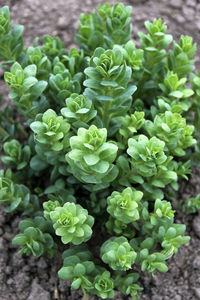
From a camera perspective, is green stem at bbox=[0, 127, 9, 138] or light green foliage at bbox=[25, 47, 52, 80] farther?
green stem at bbox=[0, 127, 9, 138]

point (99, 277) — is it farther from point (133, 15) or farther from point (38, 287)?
point (133, 15)

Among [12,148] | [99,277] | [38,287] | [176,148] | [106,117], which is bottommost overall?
[38,287]

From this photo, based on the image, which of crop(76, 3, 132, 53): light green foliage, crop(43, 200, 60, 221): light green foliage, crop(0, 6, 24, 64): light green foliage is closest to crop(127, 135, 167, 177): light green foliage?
crop(43, 200, 60, 221): light green foliage

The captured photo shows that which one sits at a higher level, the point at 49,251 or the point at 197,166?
the point at 197,166

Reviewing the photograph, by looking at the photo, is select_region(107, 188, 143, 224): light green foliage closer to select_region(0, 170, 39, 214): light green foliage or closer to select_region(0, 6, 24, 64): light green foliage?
select_region(0, 170, 39, 214): light green foliage

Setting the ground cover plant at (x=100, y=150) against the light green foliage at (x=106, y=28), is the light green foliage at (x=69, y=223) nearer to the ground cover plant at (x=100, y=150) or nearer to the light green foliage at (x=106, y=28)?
the ground cover plant at (x=100, y=150)

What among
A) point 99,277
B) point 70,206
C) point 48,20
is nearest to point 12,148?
point 70,206

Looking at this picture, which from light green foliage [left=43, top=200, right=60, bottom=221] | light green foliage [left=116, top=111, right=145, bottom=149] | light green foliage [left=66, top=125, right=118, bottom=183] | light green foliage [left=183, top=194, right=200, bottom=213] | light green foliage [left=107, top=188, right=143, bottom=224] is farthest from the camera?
light green foliage [left=183, top=194, right=200, bottom=213]

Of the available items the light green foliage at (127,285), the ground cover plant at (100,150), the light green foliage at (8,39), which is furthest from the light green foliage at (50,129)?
the light green foliage at (127,285)
